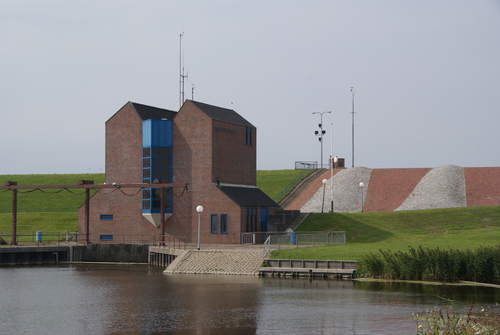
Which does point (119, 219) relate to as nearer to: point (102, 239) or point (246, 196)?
point (102, 239)

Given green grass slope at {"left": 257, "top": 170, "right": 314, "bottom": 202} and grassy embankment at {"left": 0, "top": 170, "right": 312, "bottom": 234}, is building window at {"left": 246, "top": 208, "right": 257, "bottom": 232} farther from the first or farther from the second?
green grass slope at {"left": 257, "top": 170, "right": 314, "bottom": 202}

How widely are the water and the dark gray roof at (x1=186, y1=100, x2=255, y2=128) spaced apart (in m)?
21.3

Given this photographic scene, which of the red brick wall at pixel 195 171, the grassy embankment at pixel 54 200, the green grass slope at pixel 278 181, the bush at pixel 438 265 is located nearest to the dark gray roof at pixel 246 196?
the red brick wall at pixel 195 171

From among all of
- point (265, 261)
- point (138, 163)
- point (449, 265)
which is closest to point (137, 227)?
point (138, 163)

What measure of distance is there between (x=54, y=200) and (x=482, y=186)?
5850 centimetres

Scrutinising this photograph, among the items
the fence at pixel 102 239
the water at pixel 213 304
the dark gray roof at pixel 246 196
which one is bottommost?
the water at pixel 213 304

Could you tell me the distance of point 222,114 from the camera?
7819 centimetres

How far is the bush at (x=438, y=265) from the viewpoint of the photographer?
50.0 m

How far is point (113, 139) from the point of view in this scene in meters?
78.7

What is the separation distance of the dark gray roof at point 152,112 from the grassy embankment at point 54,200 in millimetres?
15599

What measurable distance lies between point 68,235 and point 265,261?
28.3 metres

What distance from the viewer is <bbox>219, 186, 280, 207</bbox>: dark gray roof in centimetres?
7294

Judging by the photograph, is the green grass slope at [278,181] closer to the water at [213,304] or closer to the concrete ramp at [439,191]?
the concrete ramp at [439,191]

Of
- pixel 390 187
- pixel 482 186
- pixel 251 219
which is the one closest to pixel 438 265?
pixel 251 219
